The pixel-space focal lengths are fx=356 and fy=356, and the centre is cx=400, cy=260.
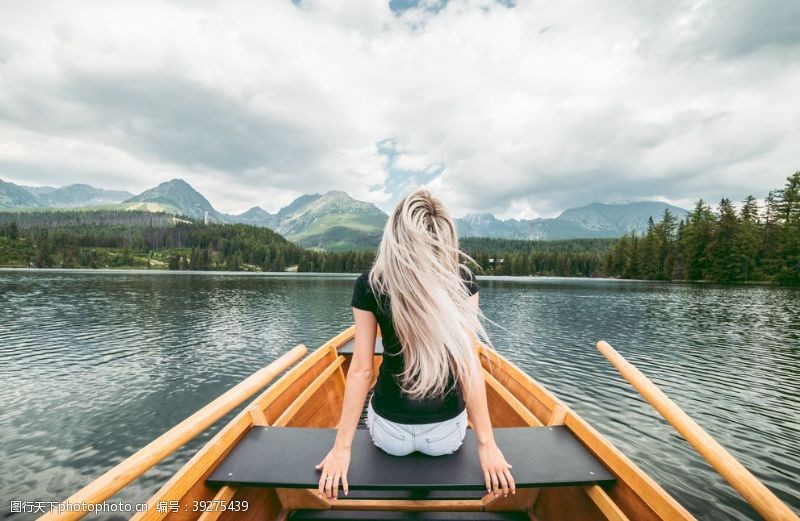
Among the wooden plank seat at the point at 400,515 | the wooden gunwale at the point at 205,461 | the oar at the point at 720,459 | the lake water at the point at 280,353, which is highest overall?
the oar at the point at 720,459

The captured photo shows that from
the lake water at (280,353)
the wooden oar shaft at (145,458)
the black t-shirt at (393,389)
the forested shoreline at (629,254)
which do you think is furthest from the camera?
the forested shoreline at (629,254)

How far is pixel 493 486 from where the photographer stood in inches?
122

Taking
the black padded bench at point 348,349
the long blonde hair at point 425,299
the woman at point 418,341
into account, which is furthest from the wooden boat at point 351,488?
the black padded bench at point 348,349

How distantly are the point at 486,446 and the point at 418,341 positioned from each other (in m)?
1.08

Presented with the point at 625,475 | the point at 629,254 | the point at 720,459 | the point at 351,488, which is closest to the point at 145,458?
the point at 351,488

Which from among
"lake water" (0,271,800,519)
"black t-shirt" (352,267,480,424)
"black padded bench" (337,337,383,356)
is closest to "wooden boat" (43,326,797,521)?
"black t-shirt" (352,267,480,424)

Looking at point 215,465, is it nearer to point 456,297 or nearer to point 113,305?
point 456,297

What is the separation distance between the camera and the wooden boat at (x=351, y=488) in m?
3.06

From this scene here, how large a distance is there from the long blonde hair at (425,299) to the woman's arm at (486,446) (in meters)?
0.10

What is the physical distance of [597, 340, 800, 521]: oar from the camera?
7.84 feet

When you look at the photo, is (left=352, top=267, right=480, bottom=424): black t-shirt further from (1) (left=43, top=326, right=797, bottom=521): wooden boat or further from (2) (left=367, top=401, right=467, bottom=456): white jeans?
(1) (left=43, top=326, right=797, bottom=521): wooden boat

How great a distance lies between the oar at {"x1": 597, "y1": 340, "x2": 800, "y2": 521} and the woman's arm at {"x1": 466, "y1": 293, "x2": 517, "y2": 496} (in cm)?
147

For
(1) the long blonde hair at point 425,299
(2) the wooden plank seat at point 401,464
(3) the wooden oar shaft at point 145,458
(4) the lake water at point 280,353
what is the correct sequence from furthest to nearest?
(4) the lake water at point 280,353, (2) the wooden plank seat at point 401,464, (1) the long blonde hair at point 425,299, (3) the wooden oar shaft at point 145,458

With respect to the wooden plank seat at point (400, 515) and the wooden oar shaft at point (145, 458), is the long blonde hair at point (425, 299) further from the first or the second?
the wooden plank seat at point (400, 515)
